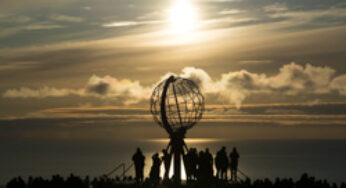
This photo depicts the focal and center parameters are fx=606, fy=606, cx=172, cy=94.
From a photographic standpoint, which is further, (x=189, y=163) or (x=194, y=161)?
(x=189, y=163)

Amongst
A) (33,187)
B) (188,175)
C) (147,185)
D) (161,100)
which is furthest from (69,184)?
(161,100)

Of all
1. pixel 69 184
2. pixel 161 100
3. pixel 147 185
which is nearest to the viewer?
pixel 69 184

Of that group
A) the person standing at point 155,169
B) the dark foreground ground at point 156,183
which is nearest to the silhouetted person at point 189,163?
the dark foreground ground at point 156,183

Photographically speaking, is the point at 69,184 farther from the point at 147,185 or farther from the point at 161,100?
the point at 161,100

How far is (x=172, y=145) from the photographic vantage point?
51.6 m

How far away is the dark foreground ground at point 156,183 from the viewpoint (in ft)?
121

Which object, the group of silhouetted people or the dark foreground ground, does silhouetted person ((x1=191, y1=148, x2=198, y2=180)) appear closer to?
the group of silhouetted people

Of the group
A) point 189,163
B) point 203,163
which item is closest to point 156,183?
point 189,163

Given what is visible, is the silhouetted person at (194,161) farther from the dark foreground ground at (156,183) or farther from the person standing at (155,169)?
the person standing at (155,169)

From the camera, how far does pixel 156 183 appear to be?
44906 millimetres

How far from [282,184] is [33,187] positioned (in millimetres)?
15759

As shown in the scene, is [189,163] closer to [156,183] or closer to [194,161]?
[194,161]

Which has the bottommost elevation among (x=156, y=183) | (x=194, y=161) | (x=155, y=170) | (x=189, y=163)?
(x=156, y=183)

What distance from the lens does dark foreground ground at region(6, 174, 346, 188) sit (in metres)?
36.9
